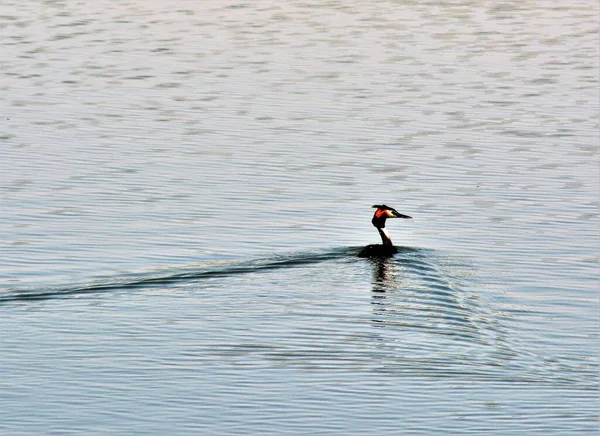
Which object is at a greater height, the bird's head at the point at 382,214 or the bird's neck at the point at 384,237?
the bird's head at the point at 382,214

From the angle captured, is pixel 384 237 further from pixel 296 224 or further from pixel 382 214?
pixel 296 224

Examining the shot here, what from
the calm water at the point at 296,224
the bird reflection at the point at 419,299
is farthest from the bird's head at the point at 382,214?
the bird reflection at the point at 419,299

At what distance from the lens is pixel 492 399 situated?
1495cm

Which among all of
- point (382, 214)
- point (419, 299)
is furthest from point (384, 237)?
point (419, 299)

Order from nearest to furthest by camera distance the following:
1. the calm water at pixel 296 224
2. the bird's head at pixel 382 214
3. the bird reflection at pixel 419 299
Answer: the calm water at pixel 296 224 < the bird reflection at pixel 419 299 < the bird's head at pixel 382 214

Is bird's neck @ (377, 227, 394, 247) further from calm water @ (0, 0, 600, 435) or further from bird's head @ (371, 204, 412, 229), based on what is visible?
calm water @ (0, 0, 600, 435)

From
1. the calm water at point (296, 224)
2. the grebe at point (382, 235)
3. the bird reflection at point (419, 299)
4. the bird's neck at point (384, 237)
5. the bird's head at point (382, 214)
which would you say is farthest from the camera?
the bird's head at point (382, 214)

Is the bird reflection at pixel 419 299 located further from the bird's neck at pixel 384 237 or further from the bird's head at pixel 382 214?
the bird's head at pixel 382 214

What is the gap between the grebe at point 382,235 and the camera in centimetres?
2119

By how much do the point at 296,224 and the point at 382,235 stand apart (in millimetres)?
1439

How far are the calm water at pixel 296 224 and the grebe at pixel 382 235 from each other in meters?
0.36

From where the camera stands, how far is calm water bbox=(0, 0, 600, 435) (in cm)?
1507

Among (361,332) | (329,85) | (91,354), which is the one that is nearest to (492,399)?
(361,332)

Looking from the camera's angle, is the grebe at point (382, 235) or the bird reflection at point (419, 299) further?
the grebe at point (382, 235)
